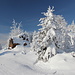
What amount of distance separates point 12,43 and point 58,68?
35342 millimetres

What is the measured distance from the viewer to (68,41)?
18.8m

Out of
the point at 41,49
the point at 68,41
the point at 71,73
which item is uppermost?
the point at 68,41

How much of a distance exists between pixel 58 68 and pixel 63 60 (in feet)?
4.42

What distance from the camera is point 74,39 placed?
18938mm

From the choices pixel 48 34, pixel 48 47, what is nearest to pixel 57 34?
pixel 48 34

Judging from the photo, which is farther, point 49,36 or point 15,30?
point 15,30

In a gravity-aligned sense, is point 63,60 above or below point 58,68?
above

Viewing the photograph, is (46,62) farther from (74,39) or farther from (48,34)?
(74,39)

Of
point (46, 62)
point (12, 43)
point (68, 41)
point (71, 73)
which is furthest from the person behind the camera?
point (12, 43)

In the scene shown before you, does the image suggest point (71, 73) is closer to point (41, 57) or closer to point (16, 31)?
point (41, 57)

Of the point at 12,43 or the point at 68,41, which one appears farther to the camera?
the point at 12,43

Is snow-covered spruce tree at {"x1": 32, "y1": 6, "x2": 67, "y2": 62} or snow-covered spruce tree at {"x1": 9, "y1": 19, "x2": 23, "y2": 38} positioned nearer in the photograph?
snow-covered spruce tree at {"x1": 32, "y1": 6, "x2": 67, "y2": 62}

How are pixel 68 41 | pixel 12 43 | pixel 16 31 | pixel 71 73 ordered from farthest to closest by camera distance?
pixel 16 31 → pixel 12 43 → pixel 68 41 → pixel 71 73

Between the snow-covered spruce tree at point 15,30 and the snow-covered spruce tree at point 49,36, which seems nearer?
the snow-covered spruce tree at point 49,36
